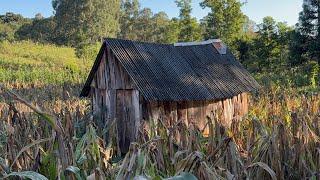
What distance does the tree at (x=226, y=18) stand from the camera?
27672 millimetres

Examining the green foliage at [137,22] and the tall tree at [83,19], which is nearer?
the tall tree at [83,19]

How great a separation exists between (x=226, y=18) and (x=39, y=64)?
14921mm

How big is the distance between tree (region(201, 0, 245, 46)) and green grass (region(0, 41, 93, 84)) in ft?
31.6

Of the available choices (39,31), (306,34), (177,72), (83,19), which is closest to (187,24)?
(306,34)

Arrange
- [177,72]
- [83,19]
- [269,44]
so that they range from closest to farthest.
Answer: [177,72] → [269,44] → [83,19]

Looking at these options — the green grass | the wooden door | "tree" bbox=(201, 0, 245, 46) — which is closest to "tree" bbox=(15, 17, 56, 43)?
the green grass

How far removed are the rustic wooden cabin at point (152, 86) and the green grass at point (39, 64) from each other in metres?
13.4

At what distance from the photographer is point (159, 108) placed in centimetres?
998

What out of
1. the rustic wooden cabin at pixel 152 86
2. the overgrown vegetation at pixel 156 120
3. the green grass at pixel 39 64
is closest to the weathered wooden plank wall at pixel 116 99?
the rustic wooden cabin at pixel 152 86

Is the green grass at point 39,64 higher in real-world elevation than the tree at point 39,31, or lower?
lower

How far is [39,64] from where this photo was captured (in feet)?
106

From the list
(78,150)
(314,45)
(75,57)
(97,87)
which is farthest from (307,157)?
(75,57)

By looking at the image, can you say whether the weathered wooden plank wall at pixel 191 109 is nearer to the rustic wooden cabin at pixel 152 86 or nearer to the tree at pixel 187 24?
the rustic wooden cabin at pixel 152 86

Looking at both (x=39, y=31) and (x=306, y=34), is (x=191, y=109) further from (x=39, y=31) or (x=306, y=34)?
(x=39, y=31)
